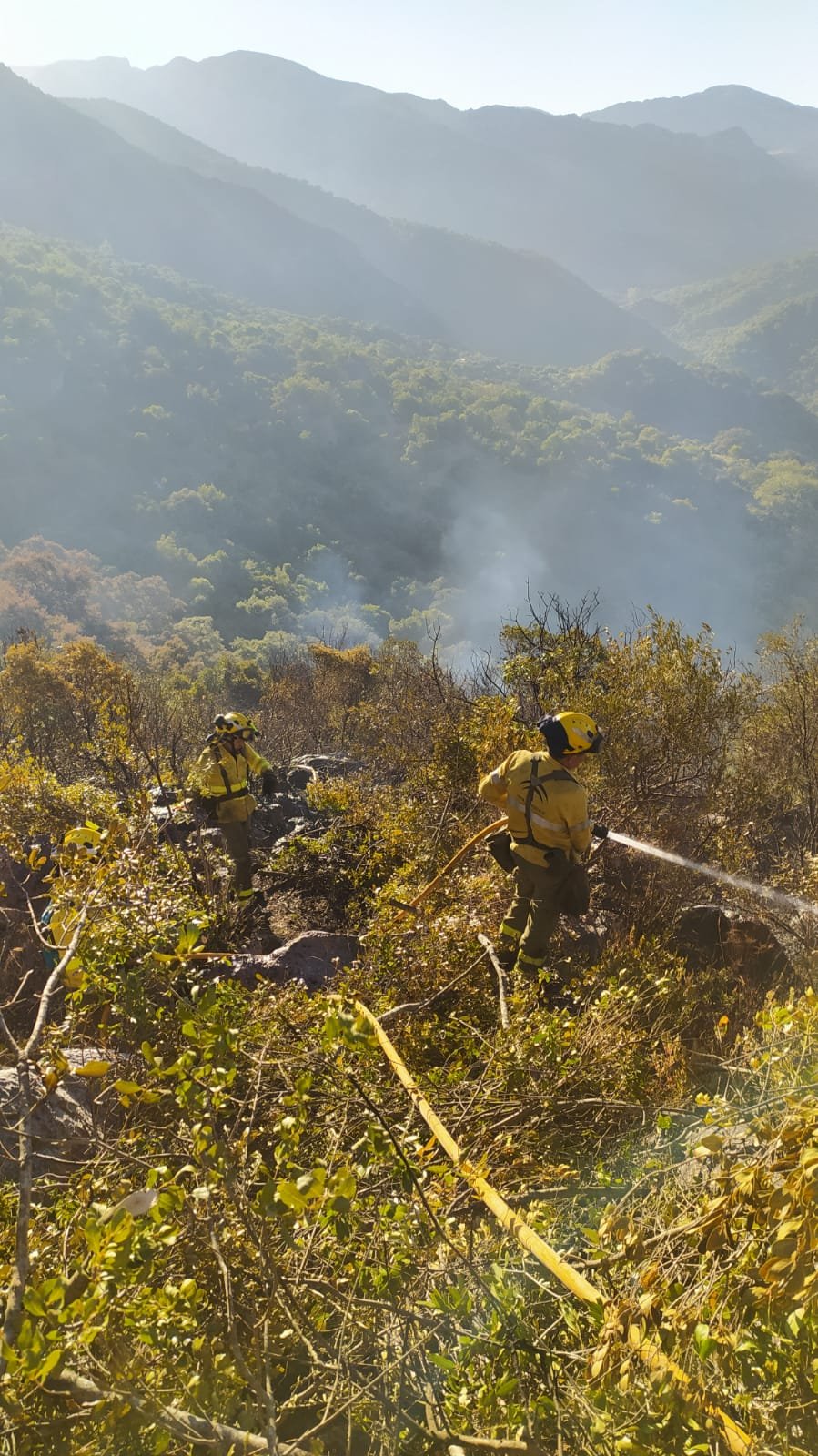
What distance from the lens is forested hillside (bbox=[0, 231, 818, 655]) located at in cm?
9738

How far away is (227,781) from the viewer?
6.61m

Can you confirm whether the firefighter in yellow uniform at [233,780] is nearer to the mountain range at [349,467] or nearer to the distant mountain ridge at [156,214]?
the mountain range at [349,467]

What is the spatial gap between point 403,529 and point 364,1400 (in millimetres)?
119609

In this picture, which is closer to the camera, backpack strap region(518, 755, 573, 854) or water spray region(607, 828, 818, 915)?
backpack strap region(518, 755, 573, 854)

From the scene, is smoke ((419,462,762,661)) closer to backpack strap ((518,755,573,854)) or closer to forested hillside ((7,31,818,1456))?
forested hillside ((7,31,818,1456))

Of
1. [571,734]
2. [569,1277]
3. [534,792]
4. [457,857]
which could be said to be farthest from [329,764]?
[569,1277]

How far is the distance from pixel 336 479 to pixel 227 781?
11853cm

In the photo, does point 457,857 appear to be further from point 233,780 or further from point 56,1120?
point 56,1120

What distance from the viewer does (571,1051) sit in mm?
3256

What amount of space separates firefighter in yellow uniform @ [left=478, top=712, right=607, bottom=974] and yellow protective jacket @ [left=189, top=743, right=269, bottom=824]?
9.25ft

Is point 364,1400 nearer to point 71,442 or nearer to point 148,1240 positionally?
point 148,1240

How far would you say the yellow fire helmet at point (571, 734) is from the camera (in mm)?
→ 4242

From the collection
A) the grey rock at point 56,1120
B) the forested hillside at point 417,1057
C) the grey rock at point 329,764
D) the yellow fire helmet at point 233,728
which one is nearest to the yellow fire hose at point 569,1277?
the forested hillside at point 417,1057

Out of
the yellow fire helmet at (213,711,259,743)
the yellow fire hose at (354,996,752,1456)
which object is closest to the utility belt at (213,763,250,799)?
the yellow fire helmet at (213,711,259,743)
